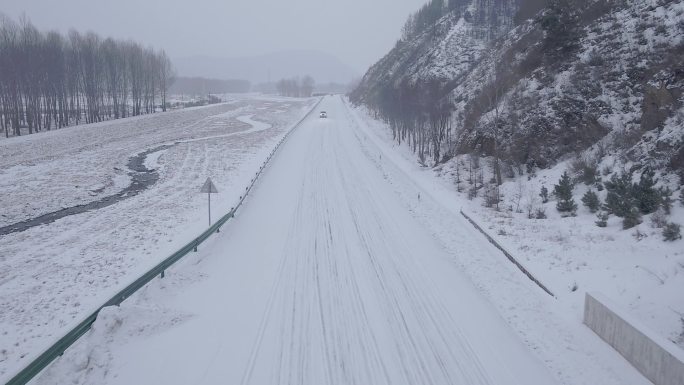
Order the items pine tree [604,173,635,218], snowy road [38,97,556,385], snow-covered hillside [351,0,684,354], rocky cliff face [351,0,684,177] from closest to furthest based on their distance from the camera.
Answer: snowy road [38,97,556,385] < snow-covered hillside [351,0,684,354] < pine tree [604,173,635,218] < rocky cliff face [351,0,684,177]

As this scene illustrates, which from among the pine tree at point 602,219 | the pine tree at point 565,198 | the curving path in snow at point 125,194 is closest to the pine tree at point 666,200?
the pine tree at point 602,219

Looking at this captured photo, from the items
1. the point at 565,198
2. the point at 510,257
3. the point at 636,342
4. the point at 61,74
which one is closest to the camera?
the point at 636,342

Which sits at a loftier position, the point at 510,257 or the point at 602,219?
the point at 602,219

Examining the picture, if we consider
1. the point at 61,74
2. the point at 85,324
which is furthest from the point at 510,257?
the point at 61,74

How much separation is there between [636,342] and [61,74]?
254 feet

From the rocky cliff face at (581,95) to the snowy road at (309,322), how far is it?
1038cm

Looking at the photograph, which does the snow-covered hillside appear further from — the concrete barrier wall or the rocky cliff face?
the concrete barrier wall

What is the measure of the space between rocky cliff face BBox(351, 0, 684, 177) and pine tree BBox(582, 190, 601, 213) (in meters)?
2.37

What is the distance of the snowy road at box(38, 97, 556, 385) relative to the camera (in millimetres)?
9055

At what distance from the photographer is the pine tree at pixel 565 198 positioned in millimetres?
17656

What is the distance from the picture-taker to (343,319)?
36.6 ft

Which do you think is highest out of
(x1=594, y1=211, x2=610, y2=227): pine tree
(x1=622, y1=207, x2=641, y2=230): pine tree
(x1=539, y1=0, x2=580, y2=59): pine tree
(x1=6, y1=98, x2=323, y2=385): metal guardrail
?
(x1=539, y1=0, x2=580, y2=59): pine tree

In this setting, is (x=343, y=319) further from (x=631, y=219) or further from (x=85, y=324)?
(x=631, y=219)

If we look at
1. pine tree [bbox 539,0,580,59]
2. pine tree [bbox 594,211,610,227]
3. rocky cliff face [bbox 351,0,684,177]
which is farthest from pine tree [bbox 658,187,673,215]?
pine tree [bbox 539,0,580,59]
